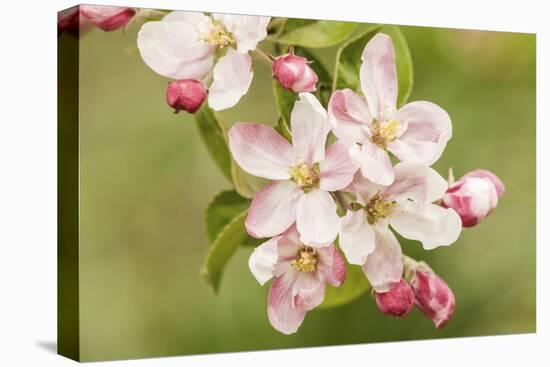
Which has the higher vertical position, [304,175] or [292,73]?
[292,73]

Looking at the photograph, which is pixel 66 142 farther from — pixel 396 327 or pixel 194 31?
pixel 396 327

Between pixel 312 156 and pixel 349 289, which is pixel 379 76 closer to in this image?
pixel 312 156

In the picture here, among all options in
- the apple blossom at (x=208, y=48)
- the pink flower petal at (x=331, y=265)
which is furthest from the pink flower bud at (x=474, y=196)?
the apple blossom at (x=208, y=48)

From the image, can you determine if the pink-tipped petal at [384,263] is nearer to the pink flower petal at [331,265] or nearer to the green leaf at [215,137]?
the pink flower petal at [331,265]

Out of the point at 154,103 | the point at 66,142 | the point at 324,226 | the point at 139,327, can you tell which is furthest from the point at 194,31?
the point at 139,327

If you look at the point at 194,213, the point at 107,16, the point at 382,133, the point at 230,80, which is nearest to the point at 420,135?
the point at 382,133

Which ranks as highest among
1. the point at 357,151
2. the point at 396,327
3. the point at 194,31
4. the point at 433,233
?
the point at 194,31
